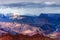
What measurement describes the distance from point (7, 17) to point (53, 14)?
42cm

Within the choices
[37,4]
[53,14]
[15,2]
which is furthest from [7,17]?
[53,14]

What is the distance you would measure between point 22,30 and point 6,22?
16cm

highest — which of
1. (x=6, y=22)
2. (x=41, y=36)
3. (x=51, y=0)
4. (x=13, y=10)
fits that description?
(x=51, y=0)

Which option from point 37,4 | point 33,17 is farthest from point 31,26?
point 37,4

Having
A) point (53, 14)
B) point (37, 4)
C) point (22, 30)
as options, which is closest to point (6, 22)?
point (22, 30)

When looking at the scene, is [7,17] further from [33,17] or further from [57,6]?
[57,6]

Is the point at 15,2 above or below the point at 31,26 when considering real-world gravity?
above

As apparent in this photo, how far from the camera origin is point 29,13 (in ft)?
3.77

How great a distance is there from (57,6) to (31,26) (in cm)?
29

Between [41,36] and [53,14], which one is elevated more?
[53,14]

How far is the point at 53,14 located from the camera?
3.74 ft

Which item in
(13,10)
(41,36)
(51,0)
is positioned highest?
(51,0)

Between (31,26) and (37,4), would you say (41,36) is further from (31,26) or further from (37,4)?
(37,4)

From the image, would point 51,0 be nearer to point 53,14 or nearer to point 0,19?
point 53,14
